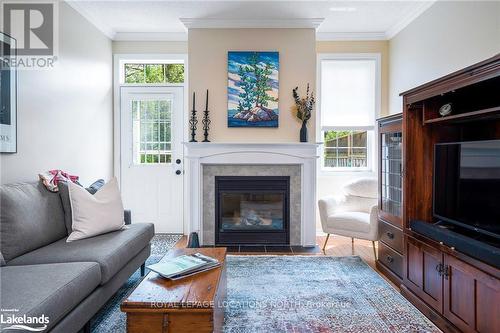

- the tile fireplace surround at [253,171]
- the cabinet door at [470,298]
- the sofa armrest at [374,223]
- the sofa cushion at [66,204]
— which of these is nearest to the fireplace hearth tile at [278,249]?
the tile fireplace surround at [253,171]

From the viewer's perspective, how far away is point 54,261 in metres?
2.10

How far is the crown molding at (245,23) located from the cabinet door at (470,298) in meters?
3.12

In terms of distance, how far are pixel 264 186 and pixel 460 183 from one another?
7.32ft

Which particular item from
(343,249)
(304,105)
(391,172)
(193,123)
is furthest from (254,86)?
(343,249)

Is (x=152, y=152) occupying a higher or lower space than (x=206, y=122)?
lower

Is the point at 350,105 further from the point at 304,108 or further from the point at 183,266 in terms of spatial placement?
the point at 183,266

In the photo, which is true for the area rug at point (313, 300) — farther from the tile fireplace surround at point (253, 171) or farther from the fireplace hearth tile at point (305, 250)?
the tile fireplace surround at point (253, 171)

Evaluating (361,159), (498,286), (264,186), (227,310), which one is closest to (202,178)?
(264,186)

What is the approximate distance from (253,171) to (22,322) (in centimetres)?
297

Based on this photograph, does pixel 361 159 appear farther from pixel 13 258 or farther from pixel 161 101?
pixel 13 258

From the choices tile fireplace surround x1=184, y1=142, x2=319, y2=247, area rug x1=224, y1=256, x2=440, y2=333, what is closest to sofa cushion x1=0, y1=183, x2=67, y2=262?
area rug x1=224, y1=256, x2=440, y2=333

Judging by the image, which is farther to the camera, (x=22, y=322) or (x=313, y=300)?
(x=313, y=300)

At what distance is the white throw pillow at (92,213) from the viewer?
255 centimetres

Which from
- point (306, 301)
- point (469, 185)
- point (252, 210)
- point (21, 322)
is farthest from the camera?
point (252, 210)
